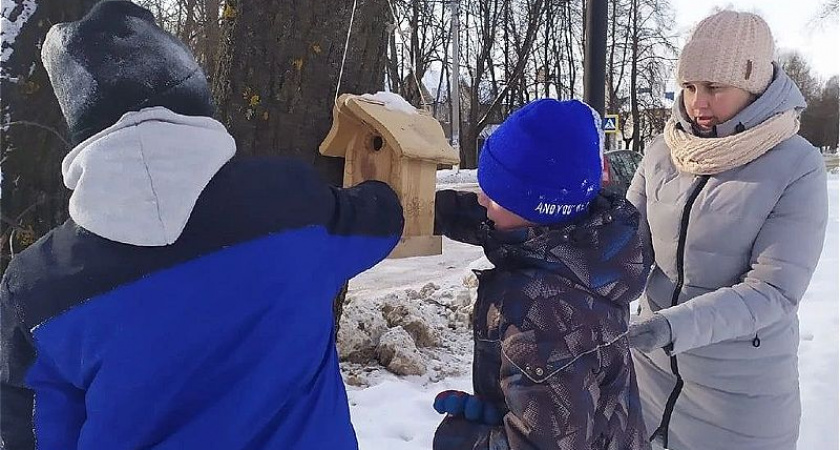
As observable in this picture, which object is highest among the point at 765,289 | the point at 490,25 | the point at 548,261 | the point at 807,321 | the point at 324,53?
the point at 490,25

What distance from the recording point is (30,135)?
2705 mm

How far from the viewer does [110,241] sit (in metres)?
1.12

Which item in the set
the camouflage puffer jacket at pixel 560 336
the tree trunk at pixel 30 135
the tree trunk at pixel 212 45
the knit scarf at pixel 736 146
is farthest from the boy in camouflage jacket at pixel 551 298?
the tree trunk at pixel 30 135

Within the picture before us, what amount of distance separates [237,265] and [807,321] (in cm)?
561

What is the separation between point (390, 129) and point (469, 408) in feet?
2.33

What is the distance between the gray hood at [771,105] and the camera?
6.60 ft

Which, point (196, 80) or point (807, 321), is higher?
point (196, 80)

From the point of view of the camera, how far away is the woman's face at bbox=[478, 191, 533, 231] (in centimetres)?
153

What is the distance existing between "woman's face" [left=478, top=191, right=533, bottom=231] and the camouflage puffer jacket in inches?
1.0

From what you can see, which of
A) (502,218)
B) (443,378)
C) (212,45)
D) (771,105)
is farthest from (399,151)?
(443,378)

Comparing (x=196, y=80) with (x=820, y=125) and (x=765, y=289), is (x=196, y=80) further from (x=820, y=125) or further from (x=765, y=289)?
(x=820, y=125)

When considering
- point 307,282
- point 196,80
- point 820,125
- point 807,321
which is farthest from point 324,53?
point 820,125

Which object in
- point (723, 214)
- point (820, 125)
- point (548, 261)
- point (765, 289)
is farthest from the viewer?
point (820, 125)

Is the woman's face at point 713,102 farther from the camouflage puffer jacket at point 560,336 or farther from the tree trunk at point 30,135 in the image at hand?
the tree trunk at point 30,135
